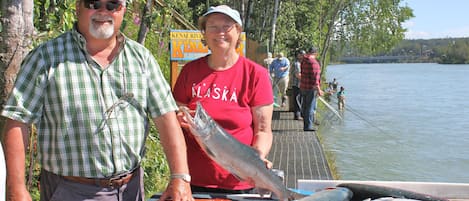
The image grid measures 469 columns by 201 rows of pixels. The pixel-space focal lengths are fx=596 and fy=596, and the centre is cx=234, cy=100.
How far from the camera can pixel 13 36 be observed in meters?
3.37

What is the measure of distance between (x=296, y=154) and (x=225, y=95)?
243 inches

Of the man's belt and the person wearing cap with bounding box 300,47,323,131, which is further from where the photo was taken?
the person wearing cap with bounding box 300,47,323,131

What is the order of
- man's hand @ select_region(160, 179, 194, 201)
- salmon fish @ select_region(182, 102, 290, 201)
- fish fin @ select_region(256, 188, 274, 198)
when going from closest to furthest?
man's hand @ select_region(160, 179, 194, 201) < salmon fish @ select_region(182, 102, 290, 201) < fish fin @ select_region(256, 188, 274, 198)

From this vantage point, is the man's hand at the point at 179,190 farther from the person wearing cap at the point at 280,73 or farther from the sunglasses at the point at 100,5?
the person wearing cap at the point at 280,73

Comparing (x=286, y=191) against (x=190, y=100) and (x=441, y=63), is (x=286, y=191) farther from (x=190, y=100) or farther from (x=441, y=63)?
(x=441, y=63)

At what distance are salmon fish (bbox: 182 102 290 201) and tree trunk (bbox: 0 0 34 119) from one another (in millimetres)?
1081

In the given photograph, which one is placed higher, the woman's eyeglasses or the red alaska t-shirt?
the woman's eyeglasses

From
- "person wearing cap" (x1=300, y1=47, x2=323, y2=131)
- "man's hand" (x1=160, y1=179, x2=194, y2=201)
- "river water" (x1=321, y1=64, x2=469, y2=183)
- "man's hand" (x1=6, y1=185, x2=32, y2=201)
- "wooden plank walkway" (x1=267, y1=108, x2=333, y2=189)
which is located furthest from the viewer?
"person wearing cap" (x1=300, y1=47, x2=323, y2=131)

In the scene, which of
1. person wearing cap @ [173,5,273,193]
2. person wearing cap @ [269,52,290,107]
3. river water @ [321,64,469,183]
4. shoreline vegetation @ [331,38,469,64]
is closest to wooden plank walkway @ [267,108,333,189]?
river water @ [321,64,469,183]

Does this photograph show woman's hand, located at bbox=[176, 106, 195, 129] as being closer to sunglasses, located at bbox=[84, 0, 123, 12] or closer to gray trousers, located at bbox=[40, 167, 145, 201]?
gray trousers, located at bbox=[40, 167, 145, 201]

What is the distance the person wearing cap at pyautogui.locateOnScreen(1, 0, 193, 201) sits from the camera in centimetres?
260

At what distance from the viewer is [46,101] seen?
2637 millimetres

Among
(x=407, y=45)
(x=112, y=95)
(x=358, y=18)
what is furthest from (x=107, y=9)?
(x=407, y=45)

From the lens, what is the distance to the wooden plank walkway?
8.00 metres
